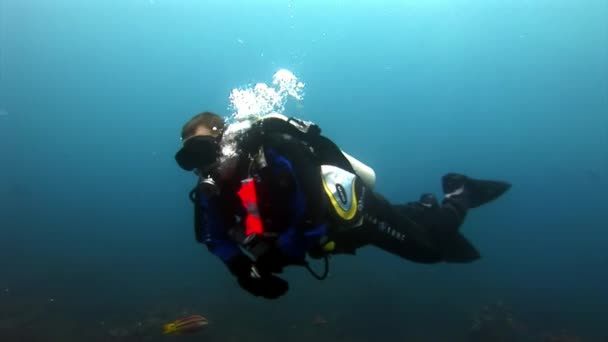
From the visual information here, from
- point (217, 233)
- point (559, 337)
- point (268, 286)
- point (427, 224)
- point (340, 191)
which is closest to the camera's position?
Answer: point (268, 286)

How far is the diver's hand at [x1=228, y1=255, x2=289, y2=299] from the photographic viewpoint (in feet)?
10.6

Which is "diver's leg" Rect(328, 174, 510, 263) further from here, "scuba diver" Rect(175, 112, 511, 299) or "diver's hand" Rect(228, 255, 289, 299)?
"diver's hand" Rect(228, 255, 289, 299)

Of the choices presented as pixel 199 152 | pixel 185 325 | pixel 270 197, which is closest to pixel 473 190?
pixel 270 197

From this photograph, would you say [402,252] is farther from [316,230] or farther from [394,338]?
[394,338]

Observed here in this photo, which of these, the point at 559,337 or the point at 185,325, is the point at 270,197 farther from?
the point at 559,337

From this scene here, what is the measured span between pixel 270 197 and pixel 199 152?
2.35 ft

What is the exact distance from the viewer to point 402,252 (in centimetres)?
455

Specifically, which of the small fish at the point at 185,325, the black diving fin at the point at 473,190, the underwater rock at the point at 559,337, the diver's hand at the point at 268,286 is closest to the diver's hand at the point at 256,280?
the diver's hand at the point at 268,286

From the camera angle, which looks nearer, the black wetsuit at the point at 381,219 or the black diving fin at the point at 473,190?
the black wetsuit at the point at 381,219

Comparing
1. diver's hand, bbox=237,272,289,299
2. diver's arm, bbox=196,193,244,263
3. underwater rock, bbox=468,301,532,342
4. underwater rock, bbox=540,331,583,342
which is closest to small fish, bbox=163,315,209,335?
diver's arm, bbox=196,193,244,263

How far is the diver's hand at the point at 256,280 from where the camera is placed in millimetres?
3229

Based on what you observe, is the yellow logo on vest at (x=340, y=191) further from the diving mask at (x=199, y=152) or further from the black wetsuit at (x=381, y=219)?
the diving mask at (x=199, y=152)

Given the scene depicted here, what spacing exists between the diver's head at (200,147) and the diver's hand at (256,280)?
2.78ft

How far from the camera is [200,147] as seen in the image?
3.31 m
